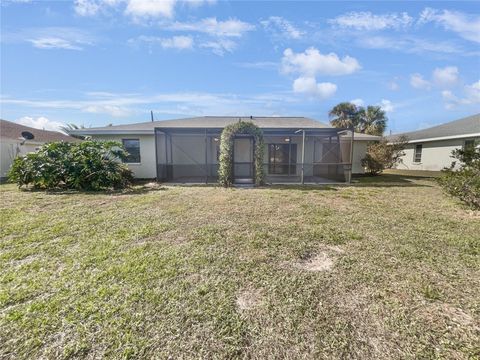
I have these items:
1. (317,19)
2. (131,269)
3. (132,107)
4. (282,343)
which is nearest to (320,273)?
(282,343)

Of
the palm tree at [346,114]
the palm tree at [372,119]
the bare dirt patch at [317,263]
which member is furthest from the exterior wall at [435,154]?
the bare dirt patch at [317,263]

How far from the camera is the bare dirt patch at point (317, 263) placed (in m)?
3.14

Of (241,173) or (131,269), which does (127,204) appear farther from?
(241,173)

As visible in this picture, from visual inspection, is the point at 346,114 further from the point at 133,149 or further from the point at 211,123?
the point at 133,149

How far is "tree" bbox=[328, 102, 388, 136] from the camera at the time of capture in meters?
23.3

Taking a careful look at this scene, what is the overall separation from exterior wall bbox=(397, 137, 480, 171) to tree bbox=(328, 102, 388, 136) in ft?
17.9

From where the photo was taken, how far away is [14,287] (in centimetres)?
262

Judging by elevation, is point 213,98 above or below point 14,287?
above

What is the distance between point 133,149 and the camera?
40.8 ft

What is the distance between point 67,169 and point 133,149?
3.84m

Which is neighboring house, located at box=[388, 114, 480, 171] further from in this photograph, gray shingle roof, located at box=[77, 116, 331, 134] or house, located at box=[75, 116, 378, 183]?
gray shingle roof, located at box=[77, 116, 331, 134]

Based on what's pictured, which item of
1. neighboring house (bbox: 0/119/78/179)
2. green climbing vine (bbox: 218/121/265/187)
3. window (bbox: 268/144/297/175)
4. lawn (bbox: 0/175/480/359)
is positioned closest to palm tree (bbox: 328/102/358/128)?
window (bbox: 268/144/297/175)

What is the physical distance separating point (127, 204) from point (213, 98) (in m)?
18.7

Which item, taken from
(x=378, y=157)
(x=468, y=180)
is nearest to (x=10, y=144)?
(x=468, y=180)
